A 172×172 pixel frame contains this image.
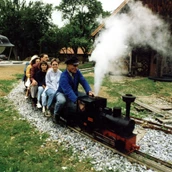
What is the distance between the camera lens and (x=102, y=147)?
440 centimetres

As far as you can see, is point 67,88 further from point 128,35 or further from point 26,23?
point 26,23

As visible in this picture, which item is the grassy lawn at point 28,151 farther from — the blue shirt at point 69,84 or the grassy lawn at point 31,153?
the blue shirt at point 69,84

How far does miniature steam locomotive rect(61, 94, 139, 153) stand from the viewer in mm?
4032

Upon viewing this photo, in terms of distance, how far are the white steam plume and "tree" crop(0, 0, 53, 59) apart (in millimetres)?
26007

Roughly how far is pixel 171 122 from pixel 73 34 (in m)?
29.0

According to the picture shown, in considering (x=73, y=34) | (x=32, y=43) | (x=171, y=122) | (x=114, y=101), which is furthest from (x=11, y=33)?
(x=171, y=122)

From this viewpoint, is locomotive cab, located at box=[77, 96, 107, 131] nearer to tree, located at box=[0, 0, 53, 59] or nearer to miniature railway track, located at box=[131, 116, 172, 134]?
miniature railway track, located at box=[131, 116, 172, 134]

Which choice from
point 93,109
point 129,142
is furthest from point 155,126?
point 93,109

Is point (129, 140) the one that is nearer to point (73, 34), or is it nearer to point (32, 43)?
point (73, 34)

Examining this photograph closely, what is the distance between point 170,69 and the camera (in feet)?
52.1

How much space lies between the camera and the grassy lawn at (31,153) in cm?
365

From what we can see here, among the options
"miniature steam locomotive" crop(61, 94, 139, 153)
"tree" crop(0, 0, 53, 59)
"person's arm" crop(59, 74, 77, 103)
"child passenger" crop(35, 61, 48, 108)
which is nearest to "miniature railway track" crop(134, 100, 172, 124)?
"miniature steam locomotive" crop(61, 94, 139, 153)

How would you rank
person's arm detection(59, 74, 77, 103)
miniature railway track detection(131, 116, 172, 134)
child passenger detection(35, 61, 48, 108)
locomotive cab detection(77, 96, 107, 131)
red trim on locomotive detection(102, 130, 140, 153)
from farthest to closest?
1. child passenger detection(35, 61, 48, 108)
2. miniature railway track detection(131, 116, 172, 134)
3. person's arm detection(59, 74, 77, 103)
4. locomotive cab detection(77, 96, 107, 131)
5. red trim on locomotive detection(102, 130, 140, 153)

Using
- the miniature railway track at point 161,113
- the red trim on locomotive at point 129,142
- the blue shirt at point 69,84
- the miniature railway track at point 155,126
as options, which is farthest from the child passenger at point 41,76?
the miniature railway track at point 161,113
